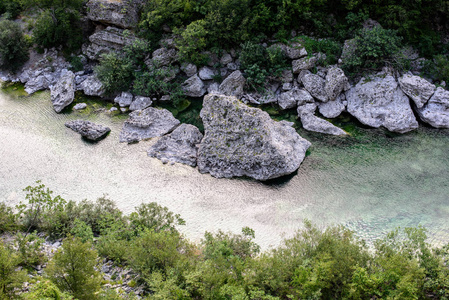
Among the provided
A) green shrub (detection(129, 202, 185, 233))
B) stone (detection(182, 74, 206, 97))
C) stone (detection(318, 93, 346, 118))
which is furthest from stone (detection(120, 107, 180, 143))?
stone (detection(318, 93, 346, 118))

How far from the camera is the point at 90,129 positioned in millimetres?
25703

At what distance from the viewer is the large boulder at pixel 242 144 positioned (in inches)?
864

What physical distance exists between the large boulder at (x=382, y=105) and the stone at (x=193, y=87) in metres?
12.7

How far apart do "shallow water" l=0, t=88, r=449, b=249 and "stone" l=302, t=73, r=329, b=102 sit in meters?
3.23

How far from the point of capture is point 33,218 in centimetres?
1864

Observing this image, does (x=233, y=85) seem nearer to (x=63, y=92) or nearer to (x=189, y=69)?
(x=189, y=69)

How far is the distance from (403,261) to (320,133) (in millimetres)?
13516

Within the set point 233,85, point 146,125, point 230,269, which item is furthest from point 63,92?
point 230,269

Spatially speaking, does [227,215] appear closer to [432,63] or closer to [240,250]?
[240,250]

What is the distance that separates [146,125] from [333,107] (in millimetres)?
15274

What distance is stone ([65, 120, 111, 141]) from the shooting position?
25.6 metres

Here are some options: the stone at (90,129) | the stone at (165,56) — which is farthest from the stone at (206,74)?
the stone at (90,129)

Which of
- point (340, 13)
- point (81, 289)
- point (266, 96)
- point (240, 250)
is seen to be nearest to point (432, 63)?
point (340, 13)

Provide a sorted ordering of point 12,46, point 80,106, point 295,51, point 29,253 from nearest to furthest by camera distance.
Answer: point 29,253, point 80,106, point 295,51, point 12,46
